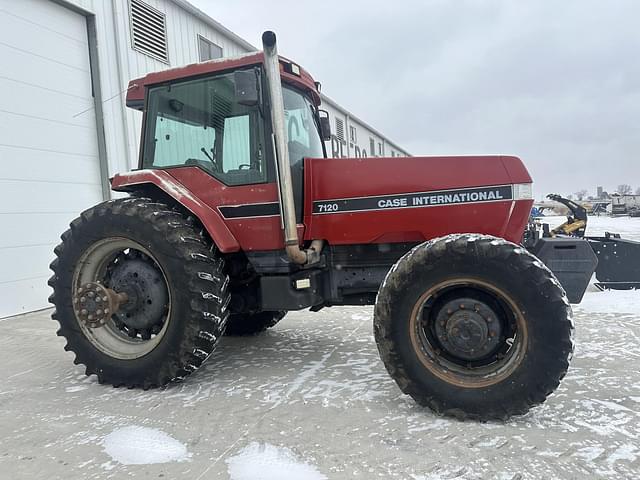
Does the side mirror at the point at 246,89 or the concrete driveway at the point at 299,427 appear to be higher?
the side mirror at the point at 246,89

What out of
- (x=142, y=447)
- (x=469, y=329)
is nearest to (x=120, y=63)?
(x=142, y=447)

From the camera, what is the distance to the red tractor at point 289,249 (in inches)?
111

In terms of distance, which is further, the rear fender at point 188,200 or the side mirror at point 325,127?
the side mirror at point 325,127

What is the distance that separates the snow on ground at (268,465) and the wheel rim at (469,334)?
0.96 meters

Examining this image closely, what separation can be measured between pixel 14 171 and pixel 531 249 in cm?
644

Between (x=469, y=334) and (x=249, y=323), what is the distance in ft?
8.60

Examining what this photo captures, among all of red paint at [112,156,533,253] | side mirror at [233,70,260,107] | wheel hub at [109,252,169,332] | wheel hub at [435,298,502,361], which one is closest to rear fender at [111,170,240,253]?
red paint at [112,156,533,253]

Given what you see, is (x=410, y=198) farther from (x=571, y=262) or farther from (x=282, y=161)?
(x=571, y=262)

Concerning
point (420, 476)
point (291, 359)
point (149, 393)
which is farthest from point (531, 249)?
point (149, 393)

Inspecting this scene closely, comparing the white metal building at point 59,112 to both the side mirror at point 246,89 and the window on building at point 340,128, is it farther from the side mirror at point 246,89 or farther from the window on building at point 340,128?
the window on building at point 340,128

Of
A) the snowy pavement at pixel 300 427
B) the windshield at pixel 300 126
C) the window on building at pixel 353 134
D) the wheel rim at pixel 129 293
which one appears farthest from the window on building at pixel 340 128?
the wheel rim at pixel 129 293

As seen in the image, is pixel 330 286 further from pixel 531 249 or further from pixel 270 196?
pixel 531 249

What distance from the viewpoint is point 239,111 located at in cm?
360

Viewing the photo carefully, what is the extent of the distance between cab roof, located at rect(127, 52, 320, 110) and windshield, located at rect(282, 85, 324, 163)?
4.1 inches
